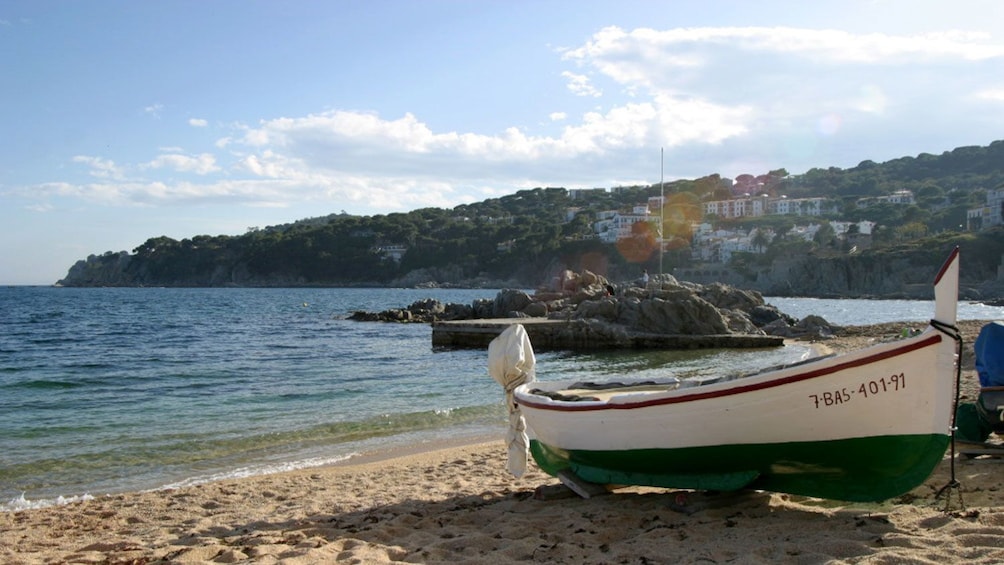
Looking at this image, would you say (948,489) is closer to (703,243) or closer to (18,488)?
(18,488)

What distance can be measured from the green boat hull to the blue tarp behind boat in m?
2.22

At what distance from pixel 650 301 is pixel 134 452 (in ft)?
73.4

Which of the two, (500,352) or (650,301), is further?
(650,301)

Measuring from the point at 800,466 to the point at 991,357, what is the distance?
2.85 metres

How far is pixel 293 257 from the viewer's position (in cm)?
13975

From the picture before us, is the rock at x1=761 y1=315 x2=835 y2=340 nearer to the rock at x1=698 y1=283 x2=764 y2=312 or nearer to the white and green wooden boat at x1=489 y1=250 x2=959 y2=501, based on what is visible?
the rock at x1=698 y1=283 x2=764 y2=312

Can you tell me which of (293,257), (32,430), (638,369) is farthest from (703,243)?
(32,430)

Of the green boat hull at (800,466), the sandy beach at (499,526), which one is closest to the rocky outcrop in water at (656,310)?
the sandy beach at (499,526)

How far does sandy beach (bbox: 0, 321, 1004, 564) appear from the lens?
5.26 m

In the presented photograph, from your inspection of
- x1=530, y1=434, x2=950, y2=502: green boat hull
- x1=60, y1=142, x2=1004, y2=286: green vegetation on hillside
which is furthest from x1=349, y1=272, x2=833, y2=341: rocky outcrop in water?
x1=60, y1=142, x2=1004, y2=286: green vegetation on hillside

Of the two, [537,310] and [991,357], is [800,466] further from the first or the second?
[537,310]

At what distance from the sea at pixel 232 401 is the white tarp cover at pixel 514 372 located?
4.76 feet

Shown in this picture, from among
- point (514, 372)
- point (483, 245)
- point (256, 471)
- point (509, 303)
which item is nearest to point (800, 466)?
point (514, 372)

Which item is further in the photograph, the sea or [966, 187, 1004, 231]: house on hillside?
[966, 187, 1004, 231]: house on hillside
